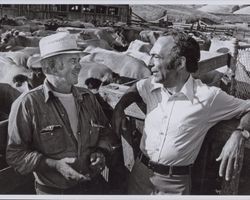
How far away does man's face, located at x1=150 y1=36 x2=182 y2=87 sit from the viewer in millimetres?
1044

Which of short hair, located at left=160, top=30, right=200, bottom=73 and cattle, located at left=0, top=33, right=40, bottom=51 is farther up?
short hair, located at left=160, top=30, right=200, bottom=73

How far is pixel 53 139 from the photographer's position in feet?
3.38

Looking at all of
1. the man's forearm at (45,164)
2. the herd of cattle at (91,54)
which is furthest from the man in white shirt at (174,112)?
the herd of cattle at (91,54)

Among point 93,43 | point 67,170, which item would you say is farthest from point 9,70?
point 93,43

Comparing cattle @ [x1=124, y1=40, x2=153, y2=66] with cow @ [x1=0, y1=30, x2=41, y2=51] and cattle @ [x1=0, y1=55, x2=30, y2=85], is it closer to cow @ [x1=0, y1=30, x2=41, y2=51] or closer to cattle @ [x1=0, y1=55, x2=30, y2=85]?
cow @ [x1=0, y1=30, x2=41, y2=51]

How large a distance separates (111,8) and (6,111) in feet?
2.08

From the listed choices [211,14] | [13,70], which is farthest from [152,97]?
[13,70]

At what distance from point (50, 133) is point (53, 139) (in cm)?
2

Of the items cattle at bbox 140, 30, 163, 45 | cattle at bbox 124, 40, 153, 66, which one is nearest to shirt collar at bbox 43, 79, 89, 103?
cattle at bbox 140, 30, 163, 45

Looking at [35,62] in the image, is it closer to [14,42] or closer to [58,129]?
[58,129]

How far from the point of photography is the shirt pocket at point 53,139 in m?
1.01

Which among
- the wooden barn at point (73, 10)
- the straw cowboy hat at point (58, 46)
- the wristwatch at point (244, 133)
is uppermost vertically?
the wooden barn at point (73, 10)

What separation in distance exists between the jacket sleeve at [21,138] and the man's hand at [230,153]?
53cm

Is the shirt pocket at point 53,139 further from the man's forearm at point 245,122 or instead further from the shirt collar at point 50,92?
the man's forearm at point 245,122
